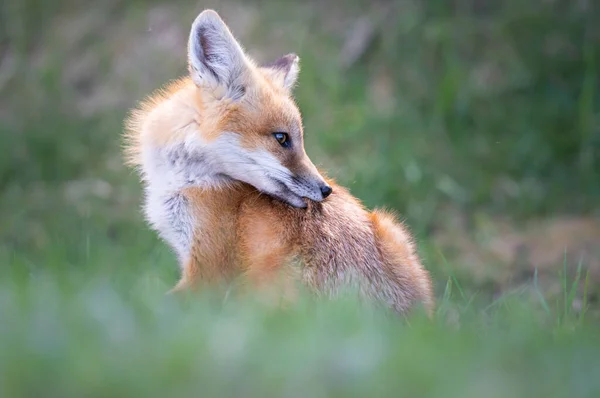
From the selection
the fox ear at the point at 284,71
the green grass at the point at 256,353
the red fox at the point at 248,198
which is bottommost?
the green grass at the point at 256,353

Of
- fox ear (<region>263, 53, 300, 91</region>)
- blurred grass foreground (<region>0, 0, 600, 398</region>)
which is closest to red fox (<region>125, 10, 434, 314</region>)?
fox ear (<region>263, 53, 300, 91</region>)

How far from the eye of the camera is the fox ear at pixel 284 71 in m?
6.47

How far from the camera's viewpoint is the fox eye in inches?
228

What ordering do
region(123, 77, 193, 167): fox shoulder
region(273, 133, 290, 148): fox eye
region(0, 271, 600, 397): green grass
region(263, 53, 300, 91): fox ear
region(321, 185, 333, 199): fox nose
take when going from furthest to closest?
region(263, 53, 300, 91): fox ear
region(123, 77, 193, 167): fox shoulder
region(273, 133, 290, 148): fox eye
region(321, 185, 333, 199): fox nose
region(0, 271, 600, 397): green grass

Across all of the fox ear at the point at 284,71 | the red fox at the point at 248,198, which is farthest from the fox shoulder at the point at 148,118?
the fox ear at the point at 284,71

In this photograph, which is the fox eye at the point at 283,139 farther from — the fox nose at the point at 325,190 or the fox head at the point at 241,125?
the fox nose at the point at 325,190

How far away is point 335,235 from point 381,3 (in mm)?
7905

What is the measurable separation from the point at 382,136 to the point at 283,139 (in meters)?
5.26

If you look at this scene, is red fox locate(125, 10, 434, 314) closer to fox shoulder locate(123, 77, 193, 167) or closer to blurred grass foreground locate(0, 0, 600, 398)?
fox shoulder locate(123, 77, 193, 167)

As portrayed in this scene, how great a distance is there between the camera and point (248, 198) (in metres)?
5.58

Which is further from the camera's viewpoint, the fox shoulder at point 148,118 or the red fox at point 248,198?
the fox shoulder at point 148,118

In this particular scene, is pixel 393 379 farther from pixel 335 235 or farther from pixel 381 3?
pixel 381 3

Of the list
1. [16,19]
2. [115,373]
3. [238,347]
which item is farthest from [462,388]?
[16,19]

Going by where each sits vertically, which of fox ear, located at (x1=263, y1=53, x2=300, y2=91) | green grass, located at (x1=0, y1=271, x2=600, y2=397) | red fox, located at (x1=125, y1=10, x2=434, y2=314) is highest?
fox ear, located at (x1=263, y1=53, x2=300, y2=91)
